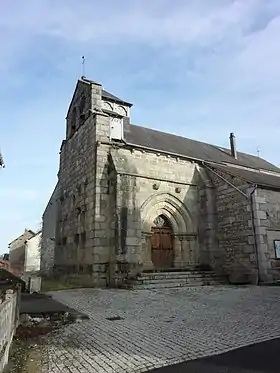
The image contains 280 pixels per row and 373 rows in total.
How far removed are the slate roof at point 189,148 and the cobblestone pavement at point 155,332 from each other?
8476 millimetres

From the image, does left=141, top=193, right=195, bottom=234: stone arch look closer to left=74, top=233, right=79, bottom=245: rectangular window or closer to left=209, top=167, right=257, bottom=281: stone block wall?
left=209, top=167, right=257, bottom=281: stone block wall

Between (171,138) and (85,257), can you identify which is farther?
(171,138)

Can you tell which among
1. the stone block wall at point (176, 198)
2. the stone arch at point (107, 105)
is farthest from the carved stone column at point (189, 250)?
the stone arch at point (107, 105)

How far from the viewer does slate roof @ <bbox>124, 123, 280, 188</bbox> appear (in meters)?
17.5

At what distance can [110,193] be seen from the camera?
590 inches

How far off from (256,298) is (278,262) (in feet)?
17.9

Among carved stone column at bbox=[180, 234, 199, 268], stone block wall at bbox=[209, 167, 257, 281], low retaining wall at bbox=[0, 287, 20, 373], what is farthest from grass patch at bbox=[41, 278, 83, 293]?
low retaining wall at bbox=[0, 287, 20, 373]

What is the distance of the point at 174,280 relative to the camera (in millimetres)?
13586

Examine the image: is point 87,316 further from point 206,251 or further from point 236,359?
point 206,251

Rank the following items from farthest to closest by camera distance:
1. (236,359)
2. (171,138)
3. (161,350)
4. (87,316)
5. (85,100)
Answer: (171,138)
(85,100)
(87,316)
(161,350)
(236,359)

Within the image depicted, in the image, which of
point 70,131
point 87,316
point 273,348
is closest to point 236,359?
point 273,348

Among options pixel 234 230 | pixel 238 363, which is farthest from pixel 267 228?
pixel 238 363

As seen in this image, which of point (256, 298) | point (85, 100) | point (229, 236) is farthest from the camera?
point (85, 100)

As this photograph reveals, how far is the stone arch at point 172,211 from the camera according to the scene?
16.4 m
